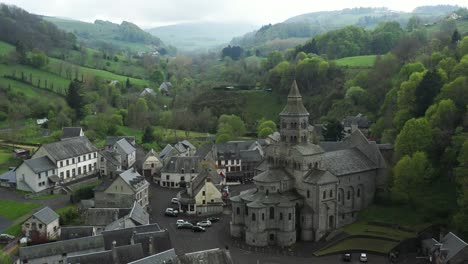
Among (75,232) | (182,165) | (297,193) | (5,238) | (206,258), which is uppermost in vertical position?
(206,258)

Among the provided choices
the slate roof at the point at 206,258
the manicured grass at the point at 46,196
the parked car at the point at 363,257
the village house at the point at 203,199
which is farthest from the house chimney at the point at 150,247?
the manicured grass at the point at 46,196

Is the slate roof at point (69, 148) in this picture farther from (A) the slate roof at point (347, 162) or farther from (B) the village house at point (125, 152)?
(A) the slate roof at point (347, 162)

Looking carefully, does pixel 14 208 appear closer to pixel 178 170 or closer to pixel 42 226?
pixel 42 226

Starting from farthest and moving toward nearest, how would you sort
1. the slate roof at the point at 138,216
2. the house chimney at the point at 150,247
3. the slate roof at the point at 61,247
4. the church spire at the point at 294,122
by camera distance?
the church spire at the point at 294,122 < the slate roof at the point at 138,216 < the slate roof at the point at 61,247 < the house chimney at the point at 150,247

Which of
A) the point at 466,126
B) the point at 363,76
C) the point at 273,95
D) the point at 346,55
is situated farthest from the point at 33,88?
the point at 466,126

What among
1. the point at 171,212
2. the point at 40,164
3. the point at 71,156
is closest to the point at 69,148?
the point at 71,156

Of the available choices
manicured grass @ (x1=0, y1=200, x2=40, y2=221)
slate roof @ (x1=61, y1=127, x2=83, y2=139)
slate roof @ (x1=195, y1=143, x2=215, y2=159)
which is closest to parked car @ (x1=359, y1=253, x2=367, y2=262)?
manicured grass @ (x1=0, y1=200, x2=40, y2=221)

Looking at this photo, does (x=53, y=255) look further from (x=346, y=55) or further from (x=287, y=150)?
(x=346, y=55)
